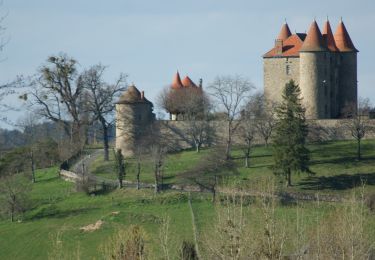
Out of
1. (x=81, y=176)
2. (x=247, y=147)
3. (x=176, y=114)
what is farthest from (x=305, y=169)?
(x=176, y=114)

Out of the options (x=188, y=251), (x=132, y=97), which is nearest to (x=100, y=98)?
(x=132, y=97)

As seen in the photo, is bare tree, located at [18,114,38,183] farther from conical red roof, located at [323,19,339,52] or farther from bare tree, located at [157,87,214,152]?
conical red roof, located at [323,19,339,52]

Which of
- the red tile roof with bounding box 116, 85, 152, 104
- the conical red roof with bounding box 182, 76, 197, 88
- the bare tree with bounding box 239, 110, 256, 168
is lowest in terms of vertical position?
the bare tree with bounding box 239, 110, 256, 168

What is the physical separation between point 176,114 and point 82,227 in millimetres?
28101

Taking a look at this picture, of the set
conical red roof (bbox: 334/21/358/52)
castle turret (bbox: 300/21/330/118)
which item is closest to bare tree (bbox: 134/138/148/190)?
castle turret (bbox: 300/21/330/118)

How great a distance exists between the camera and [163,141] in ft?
249

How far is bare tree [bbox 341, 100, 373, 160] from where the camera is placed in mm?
69812

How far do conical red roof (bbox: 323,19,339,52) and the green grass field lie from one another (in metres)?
8.91

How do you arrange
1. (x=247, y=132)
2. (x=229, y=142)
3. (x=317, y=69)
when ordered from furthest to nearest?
(x=317, y=69) < (x=247, y=132) < (x=229, y=142)

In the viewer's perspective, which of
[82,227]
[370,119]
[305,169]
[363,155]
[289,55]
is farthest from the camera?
[289,55]

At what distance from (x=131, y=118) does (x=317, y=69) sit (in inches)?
536

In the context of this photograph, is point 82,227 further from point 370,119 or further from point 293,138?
point 370,119

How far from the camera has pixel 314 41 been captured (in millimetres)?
75812

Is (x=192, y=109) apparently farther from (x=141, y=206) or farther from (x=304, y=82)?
(x=141, y=206)
